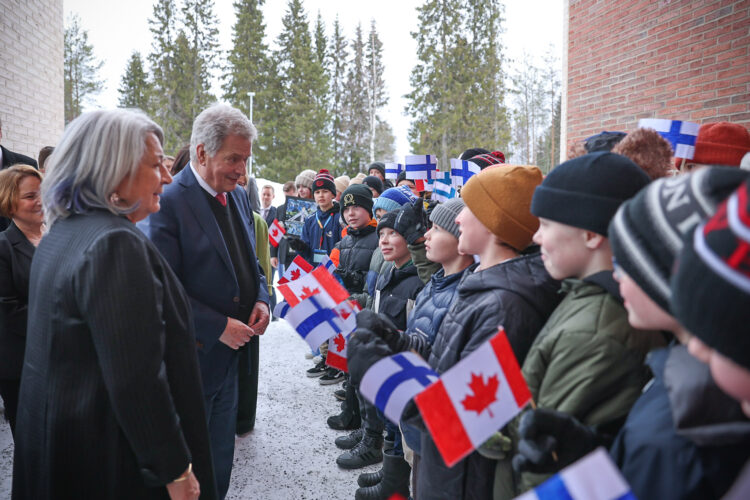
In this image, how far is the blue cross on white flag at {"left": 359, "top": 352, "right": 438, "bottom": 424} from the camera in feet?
4.30

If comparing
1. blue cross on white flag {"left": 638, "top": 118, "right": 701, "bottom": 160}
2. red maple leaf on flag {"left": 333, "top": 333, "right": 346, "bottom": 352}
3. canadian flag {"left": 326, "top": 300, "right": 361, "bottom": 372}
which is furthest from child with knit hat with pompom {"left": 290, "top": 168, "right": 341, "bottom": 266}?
blue cross on white flag {"left": 638, "top": 118, "right": 701, "bottom": 160}

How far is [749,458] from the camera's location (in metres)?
0.84

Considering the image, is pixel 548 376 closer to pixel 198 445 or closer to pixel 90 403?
pixel 198 445

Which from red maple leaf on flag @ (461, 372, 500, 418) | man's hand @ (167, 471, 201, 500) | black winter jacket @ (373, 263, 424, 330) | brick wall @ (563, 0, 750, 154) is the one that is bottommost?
man's hand @ (167, 471, 201, 500)

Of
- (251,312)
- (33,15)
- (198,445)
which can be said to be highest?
(33,15)

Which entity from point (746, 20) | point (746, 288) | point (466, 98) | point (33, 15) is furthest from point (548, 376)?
point (466, 98)

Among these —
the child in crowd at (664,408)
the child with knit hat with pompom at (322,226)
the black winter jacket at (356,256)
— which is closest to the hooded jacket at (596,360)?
the child in crowd at (664,408)

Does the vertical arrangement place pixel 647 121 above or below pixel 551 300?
above

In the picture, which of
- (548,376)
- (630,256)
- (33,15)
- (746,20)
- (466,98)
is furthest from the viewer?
(466,98)

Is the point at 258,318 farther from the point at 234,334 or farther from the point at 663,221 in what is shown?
the point at 663,221

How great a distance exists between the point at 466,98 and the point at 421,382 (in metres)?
30.2

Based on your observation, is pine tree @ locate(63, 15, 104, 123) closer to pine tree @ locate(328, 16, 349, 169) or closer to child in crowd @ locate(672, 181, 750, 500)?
pine tree @ locate(328, 16, 349, 169)

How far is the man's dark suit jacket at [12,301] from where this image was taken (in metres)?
2.77

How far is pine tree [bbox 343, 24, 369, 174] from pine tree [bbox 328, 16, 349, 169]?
398 millimetres
